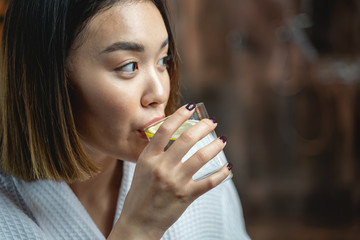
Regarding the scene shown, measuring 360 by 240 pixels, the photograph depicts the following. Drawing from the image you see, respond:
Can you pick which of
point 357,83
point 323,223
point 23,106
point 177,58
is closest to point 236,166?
point 323,223

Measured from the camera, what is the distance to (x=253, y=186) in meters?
3.42

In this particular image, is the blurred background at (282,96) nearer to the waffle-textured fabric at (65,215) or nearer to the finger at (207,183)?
the waffle-textured fabric at (65,215)

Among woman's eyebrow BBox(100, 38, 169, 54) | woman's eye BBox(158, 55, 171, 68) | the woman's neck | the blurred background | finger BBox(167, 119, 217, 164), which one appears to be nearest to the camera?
finger BBox(167, 119, 217, 164)

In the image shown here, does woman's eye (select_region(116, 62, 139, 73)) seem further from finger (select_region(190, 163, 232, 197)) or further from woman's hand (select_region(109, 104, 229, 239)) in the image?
finger (select_region(190, 163, 232, 197))

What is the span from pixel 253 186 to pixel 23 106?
268 centimetres

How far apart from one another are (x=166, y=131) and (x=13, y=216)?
0.45 metres

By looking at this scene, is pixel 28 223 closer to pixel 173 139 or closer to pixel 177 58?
pixel 173 139

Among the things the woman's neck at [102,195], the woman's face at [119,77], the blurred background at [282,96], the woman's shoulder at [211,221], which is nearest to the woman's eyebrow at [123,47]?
the woman's face at [119,77]

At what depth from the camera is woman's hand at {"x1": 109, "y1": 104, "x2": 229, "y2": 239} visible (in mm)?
785

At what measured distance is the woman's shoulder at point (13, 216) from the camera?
950mm

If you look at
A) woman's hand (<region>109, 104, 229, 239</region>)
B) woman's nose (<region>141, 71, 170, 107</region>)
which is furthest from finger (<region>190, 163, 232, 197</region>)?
woman's nose (<region>141, 71, 170, 107</region>)

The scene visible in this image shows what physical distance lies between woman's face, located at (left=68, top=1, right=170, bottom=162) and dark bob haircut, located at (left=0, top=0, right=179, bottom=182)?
3cm

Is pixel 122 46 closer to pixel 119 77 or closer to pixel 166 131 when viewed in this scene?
pixel 119 77

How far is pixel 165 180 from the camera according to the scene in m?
0.79
